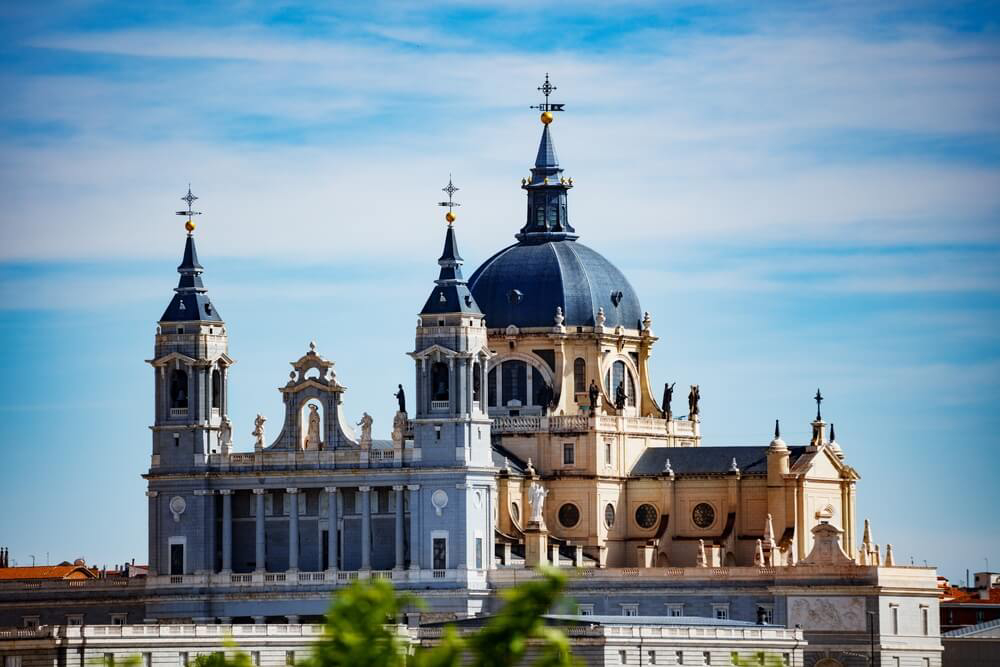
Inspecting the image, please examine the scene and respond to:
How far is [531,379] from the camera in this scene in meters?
164

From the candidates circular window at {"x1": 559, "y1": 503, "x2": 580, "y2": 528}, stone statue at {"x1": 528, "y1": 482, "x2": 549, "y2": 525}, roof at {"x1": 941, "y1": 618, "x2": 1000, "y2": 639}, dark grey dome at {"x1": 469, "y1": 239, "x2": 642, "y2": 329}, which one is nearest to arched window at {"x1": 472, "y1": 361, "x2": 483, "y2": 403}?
stone statue at {"x1": 528, "y1": 482, "x2": 549, "y2": 525}

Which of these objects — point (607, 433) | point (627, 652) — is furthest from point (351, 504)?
point (627, 652)

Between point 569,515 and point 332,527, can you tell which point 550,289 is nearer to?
point 569,515

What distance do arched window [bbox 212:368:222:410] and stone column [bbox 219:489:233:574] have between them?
15.1ft

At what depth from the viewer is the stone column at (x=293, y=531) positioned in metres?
153

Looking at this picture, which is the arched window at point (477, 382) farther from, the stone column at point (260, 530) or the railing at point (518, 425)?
the stone column at point (260, 530)

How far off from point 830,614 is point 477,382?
824 inches

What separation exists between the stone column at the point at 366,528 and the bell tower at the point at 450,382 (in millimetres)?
3298

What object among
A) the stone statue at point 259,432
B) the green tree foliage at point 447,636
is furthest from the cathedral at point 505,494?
the green tree foliage at point 447,636

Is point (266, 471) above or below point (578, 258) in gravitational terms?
below

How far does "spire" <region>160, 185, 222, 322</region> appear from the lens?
157000 mm

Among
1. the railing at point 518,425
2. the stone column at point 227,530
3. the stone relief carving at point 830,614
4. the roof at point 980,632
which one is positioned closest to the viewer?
the stone relief carving at point 830,614

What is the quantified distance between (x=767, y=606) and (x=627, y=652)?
19658mm

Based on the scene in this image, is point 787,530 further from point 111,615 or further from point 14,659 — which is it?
point 14,659
